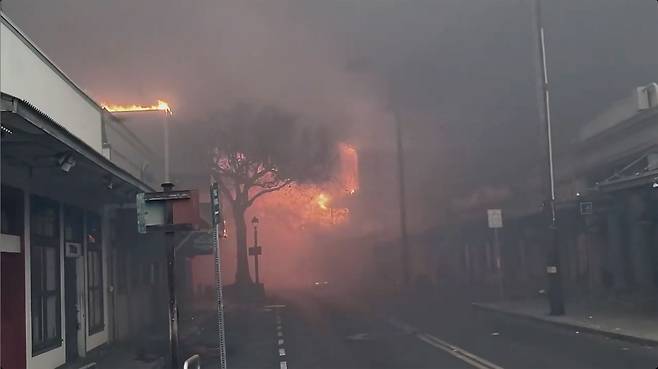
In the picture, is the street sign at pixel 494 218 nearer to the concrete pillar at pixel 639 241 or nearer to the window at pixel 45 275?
the concrete pillar at pixel 639 241

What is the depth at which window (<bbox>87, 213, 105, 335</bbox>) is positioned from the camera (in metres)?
10.7

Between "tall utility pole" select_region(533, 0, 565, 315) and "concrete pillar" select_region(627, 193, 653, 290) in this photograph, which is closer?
"tall utility pole" select_region(533, 0, 565, 315)

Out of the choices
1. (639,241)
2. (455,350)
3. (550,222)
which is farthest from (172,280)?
(639,241)

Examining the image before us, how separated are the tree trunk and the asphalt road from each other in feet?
32.7

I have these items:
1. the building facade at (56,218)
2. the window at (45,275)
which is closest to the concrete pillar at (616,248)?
the building facade at (56,218)

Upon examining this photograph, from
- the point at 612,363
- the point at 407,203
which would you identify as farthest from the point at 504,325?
the point at 407,203

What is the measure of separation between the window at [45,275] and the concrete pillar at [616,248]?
12.0 metres

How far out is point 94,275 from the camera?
36.4 feet

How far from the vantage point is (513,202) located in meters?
21.5

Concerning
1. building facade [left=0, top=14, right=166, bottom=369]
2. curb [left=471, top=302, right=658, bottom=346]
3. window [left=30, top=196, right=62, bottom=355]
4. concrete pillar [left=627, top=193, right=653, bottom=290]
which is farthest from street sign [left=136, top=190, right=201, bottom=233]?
concrete pillar [left=627, top=193, right=653, bottom=290]

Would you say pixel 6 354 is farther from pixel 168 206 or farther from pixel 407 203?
pixel 407 203

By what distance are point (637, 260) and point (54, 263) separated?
1216cm

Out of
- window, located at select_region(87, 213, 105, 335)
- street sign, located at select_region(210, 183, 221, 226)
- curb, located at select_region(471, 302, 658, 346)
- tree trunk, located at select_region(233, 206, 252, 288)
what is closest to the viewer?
street sign, located at select_region(210, 183, 221, 226)

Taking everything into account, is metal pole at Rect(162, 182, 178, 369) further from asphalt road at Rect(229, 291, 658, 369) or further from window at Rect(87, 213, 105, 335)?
window at Rect(87, 213, 105, 335)
